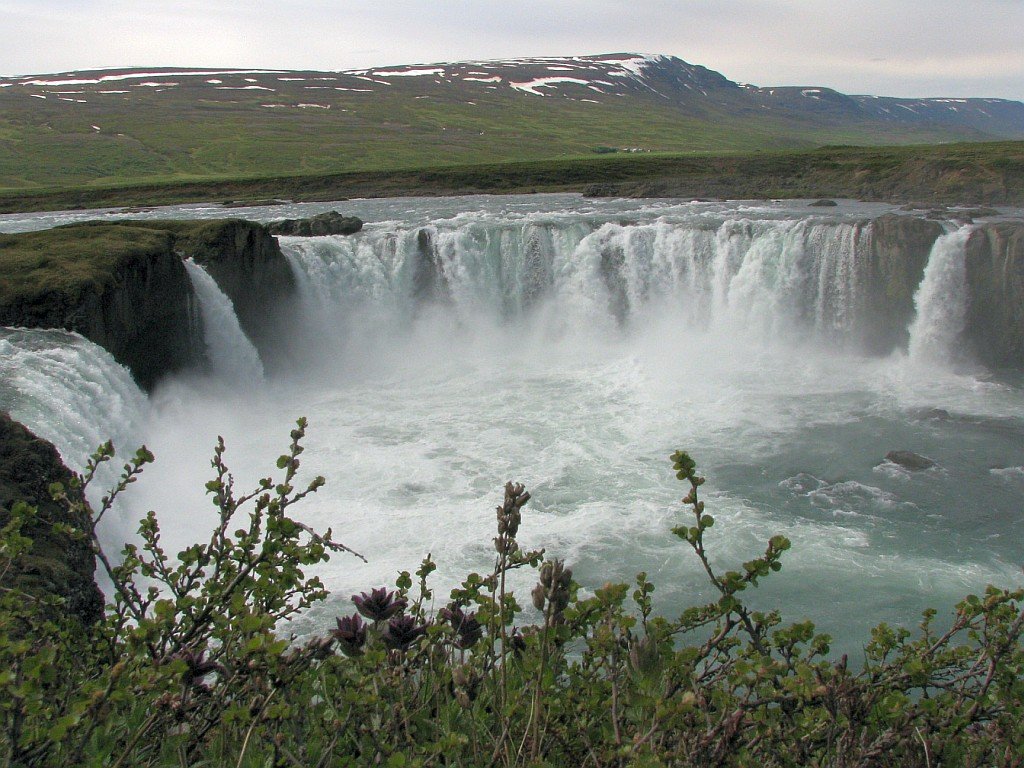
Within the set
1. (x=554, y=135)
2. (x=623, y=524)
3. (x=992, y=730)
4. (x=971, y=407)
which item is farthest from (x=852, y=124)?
(x=992, y=730)

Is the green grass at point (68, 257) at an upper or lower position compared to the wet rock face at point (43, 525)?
upper

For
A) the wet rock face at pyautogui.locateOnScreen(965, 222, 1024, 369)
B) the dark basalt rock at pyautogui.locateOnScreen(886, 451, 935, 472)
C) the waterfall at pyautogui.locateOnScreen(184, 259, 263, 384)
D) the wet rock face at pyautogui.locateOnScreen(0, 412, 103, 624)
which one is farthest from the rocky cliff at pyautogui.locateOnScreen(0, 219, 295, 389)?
the wet rock face at pyautogui.locateOnScreen(965, 222, 1024, 369)

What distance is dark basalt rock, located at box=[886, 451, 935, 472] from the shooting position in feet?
51.9

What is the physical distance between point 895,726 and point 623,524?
36.0 feet

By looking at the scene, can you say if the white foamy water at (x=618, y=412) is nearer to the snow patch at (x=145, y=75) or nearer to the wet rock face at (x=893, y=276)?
the wet rock face at (x=893, y=276)

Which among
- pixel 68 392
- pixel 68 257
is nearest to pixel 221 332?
pixel 68 257

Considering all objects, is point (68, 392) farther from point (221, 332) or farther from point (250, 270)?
point (250, 270)

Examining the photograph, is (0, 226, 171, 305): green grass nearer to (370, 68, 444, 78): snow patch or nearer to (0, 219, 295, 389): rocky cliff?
(0, 219, 295, 389): rocky cliff

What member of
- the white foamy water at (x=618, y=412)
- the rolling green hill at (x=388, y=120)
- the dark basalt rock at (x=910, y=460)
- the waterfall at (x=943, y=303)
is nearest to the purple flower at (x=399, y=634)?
the white foamy water at (x=618, y=412)

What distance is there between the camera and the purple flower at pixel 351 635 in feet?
8.77

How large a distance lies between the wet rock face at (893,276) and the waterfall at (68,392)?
64.4 ft

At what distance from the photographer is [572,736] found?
2967mm

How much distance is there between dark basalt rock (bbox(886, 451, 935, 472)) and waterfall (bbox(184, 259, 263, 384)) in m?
15.2

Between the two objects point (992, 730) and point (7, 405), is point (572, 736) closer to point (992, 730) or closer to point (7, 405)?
point (992, 730)
